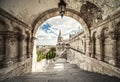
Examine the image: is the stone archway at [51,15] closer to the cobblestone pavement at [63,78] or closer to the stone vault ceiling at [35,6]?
the stone vault ceiling at [35,6]

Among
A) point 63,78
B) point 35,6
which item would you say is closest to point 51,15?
point 35,6

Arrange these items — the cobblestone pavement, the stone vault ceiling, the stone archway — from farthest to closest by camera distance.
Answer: the stone archway < the stone vault ceiling < the cobblestone pavement

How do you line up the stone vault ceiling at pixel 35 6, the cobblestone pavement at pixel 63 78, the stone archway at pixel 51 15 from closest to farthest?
the cobblestone pavement at pixel 63 78 < the stone vault ceiling at pixel 35 6 < the stone archway at pixel 51 15

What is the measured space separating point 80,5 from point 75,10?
3.42 ft

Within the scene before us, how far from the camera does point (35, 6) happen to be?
8617 millimetres

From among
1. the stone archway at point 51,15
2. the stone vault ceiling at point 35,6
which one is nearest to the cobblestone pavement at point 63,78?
the stone vault ceiling at point 35,6

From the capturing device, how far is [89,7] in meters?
8.83

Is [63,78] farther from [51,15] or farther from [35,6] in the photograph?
[51,15]

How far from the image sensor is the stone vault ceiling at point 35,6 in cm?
615

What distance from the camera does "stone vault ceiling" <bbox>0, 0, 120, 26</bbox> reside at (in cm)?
615

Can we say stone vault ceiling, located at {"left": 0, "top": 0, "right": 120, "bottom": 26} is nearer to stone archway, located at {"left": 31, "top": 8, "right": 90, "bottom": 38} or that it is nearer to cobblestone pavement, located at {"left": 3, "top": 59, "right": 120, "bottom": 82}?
stone archway, located at {"left": 31, "top": 8, "right": 90, "bottom": 38}

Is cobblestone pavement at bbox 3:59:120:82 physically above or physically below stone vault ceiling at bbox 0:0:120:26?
below

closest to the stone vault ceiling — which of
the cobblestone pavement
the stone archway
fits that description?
the stone archway

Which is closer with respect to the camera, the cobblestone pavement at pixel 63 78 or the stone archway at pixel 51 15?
the cobblestone pavement at pixel 63 78
